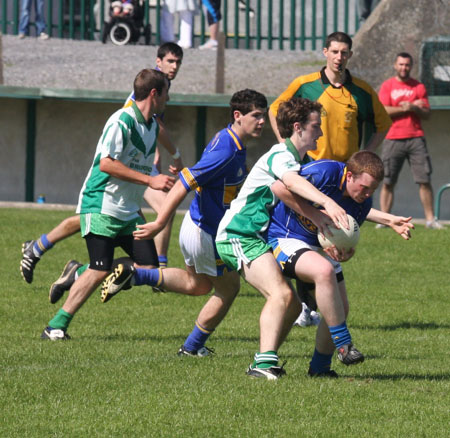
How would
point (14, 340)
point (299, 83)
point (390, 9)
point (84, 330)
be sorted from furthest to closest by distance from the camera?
point (390, 9) → point (299, 83) → point (84, 330) → point (14, 340)

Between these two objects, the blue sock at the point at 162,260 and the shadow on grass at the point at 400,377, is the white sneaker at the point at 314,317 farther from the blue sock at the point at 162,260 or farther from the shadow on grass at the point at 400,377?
the shadow on grass at the point at 400,377

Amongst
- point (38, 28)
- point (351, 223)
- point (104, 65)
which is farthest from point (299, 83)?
point (38, 28)

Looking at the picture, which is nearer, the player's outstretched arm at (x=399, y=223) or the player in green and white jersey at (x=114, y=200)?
the player's outstretched arm at (x=399, y=223)

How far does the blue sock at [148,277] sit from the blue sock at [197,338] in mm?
501

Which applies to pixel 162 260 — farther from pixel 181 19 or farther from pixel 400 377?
pixel 181 19

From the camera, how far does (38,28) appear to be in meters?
25.5

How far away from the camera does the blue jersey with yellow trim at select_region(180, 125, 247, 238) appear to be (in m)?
7.64

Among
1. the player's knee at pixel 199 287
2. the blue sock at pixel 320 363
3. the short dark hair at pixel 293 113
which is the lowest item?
the blue sock at pixel 320 363

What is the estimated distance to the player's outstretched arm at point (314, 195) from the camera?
645 centimetres

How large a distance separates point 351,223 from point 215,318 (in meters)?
1.66

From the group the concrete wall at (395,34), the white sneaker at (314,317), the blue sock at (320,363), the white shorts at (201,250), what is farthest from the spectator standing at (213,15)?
the blue sock at (320,363)

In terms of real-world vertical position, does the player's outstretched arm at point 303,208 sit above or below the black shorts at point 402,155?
above

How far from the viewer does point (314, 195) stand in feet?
21.5

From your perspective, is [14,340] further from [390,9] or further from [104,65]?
[104,65]
